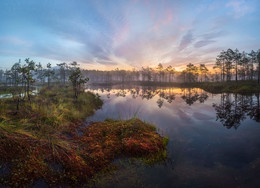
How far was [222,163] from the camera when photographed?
18.6ft

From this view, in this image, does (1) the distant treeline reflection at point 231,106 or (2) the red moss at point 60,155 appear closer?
(2) the red moss at point 60,155

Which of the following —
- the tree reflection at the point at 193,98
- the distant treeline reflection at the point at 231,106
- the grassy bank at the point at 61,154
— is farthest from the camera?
the tree reflection at the point at 193,98

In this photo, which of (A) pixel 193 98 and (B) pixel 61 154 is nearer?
(B) pixel 61 154

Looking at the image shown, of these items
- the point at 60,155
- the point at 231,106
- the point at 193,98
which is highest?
the point at 193,98

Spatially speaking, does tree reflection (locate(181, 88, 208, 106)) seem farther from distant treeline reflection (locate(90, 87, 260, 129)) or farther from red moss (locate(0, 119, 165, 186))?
red moss (locate(0, 119, 165, 186))

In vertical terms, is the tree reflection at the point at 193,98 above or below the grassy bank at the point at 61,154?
above

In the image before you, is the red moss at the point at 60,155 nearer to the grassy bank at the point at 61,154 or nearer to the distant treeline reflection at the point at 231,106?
the grassy bank at the point at 61,154

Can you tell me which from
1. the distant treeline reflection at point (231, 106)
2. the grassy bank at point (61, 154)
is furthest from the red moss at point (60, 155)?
the distant treeline reflection at point (231, 106)

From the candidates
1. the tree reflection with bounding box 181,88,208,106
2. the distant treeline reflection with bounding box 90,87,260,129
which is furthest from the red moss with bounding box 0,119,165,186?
the tree reflection with bounding box 181,88,208,106

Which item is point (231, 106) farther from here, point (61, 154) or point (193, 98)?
point (61, 154)

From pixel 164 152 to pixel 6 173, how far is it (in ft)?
20.4

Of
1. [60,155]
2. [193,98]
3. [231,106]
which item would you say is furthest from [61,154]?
[193,98]

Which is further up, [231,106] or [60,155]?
[231,106]

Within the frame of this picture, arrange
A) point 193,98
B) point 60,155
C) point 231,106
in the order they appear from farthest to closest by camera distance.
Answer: point 193,98
point 231,106
point 60,155
